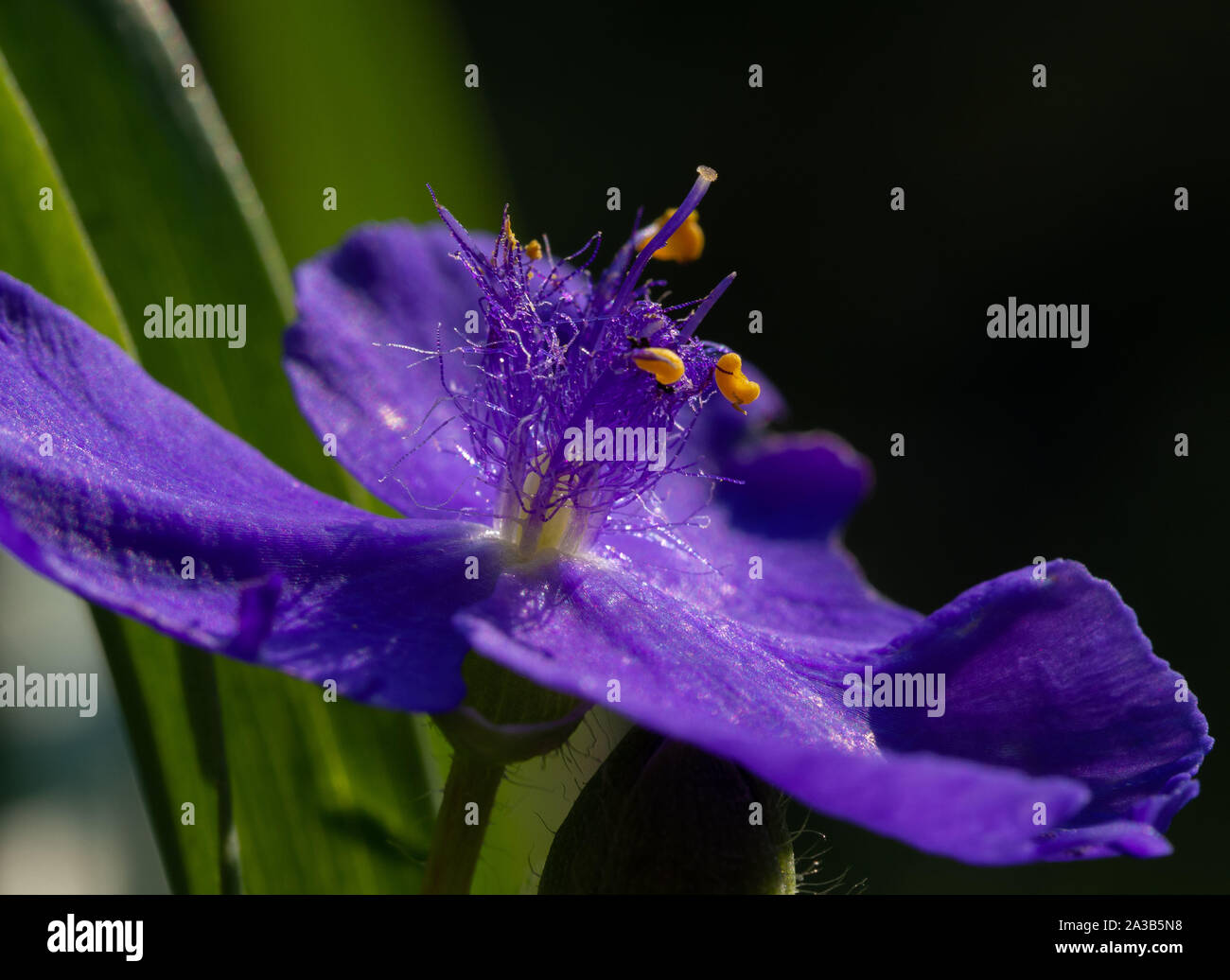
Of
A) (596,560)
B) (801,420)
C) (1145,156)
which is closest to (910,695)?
(596,560)

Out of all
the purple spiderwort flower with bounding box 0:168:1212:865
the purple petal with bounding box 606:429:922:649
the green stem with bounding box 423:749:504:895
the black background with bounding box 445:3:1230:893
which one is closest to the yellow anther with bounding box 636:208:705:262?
the purple spiderwort flower with bounding box 0:168:1212:865

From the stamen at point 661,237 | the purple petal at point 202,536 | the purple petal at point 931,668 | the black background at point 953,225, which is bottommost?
the purple petal at point 931,668

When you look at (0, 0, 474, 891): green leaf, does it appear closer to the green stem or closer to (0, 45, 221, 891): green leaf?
(0, 45, 221, 891): green leaf

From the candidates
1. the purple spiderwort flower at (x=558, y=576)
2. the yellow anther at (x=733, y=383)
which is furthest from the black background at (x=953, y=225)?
the yellow anther at (x=733, y=383)

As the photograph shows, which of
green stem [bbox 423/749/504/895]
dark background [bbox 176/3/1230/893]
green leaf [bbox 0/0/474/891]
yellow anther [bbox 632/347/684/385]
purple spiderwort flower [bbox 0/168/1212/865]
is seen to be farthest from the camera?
dark background [bbox 176/3/1230/893]

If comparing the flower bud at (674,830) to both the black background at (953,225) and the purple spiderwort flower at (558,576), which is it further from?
the black background at (953,225)

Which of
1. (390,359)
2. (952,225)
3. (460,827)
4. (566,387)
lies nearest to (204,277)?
(390,359)
